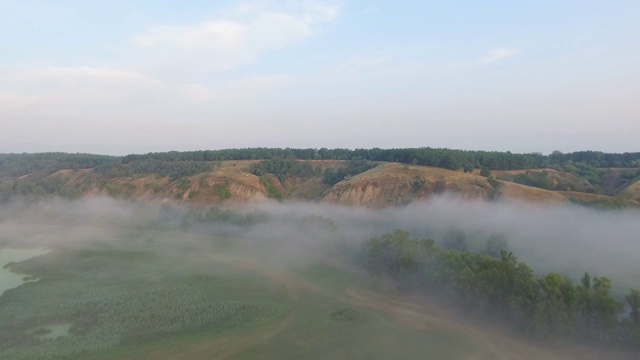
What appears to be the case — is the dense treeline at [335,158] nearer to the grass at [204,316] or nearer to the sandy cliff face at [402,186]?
the sandy cliff face at [402,186]

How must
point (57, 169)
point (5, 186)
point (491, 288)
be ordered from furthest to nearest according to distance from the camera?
1. point (57, 169)
2. point (5, 186)
3. point (491, 288)

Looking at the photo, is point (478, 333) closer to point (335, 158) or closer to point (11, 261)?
point (11, 261)

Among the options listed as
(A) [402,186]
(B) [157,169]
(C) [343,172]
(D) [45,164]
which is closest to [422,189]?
(A) [402,186]

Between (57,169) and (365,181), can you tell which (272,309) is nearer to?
(365,181)

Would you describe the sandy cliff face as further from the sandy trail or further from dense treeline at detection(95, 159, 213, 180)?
the sandy trail

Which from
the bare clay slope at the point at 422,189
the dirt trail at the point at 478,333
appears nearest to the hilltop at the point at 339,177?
the bare clay slope at the point at 422,189

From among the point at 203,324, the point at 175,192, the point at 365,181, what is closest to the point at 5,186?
the point at 175,192
